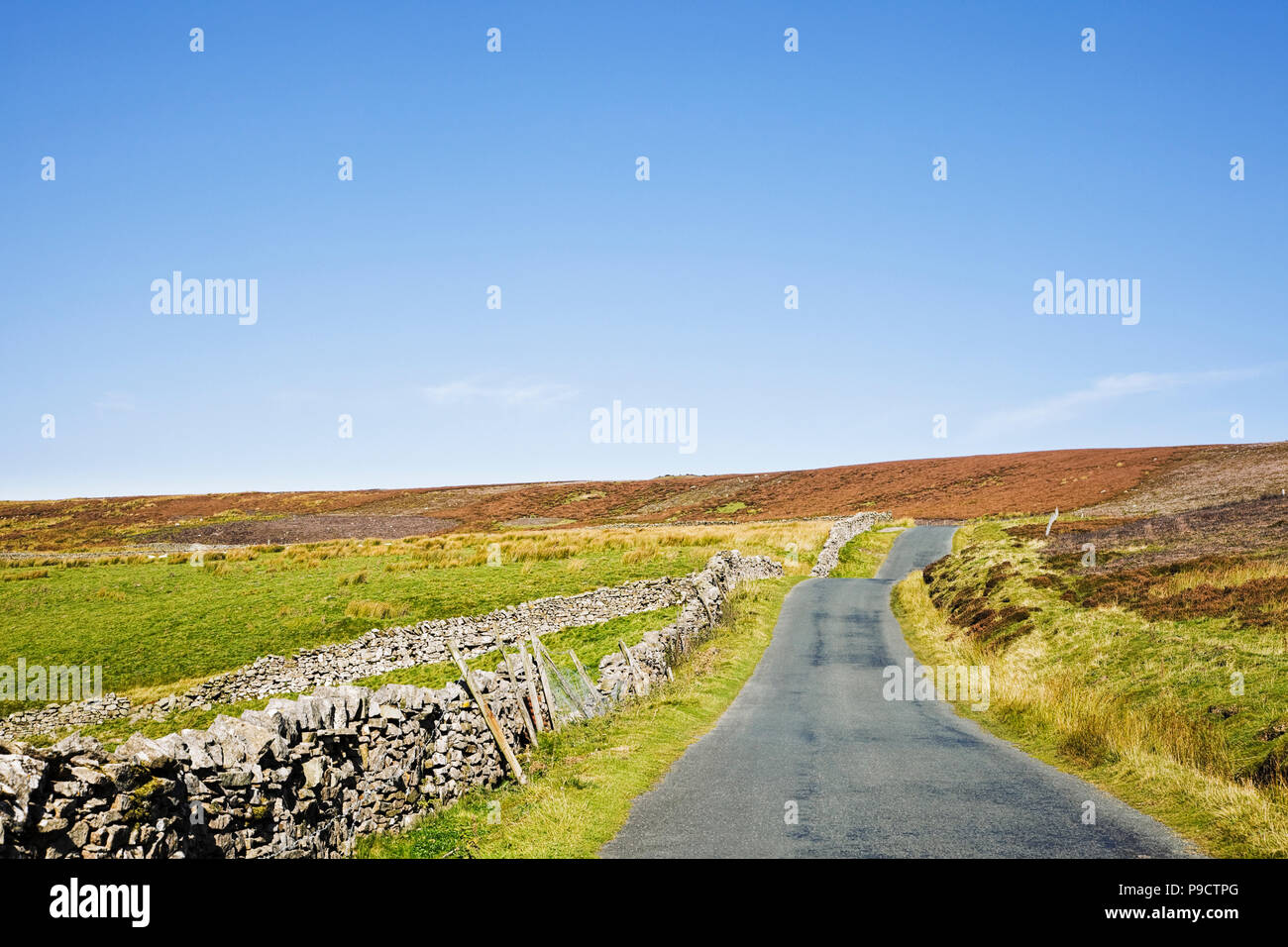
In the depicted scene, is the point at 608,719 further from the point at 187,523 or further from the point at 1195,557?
the point at 187,523

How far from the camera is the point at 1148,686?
18.3 meters

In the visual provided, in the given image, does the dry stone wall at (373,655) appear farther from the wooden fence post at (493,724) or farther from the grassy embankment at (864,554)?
the grassy embankment at (864,554)

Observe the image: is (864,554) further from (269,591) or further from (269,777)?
(269,777)

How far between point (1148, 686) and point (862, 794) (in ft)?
33.0

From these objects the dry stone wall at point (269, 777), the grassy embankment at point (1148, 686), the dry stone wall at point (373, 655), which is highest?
the dry stone wall at point (269, 777)

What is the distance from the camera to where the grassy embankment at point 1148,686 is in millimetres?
11578

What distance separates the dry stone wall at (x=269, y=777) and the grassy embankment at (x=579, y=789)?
2.02ft

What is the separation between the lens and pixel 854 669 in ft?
82.7

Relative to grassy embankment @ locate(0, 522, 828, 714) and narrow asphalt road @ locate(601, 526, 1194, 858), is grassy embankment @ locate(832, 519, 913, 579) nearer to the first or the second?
grassy embankment @ locate(0, 522, 828, 714)

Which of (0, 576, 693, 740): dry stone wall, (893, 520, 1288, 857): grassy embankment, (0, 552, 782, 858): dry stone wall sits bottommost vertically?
(0, 576, 693, 740): dry stone wall

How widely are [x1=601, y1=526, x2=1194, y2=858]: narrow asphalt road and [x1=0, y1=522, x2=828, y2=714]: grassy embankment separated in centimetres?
1752

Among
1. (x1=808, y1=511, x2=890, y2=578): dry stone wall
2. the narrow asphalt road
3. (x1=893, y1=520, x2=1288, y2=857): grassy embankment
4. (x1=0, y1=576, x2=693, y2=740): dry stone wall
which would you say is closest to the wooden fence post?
the narrow asphalt road

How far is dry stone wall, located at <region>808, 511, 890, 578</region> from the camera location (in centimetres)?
5316

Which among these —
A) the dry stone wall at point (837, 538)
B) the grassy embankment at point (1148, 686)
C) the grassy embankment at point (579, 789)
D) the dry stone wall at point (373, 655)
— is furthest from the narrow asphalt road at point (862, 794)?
the dry stone wall at point (837, 538)
